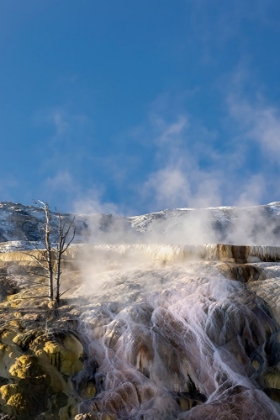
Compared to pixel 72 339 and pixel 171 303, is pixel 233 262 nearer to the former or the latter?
pixel 171 303

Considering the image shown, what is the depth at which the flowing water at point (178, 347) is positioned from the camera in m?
10.4

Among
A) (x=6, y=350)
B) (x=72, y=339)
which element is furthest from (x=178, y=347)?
(x=6, y=350)

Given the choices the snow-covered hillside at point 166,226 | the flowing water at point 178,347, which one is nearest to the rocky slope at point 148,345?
the flowing water at point 178,347

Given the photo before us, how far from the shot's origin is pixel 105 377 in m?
11.3

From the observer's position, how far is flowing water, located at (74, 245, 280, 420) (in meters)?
10.4

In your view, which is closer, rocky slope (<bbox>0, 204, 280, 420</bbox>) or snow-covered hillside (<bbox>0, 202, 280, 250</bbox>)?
rocky slope (<bbox>0, 204, 280, 420</bbox>)

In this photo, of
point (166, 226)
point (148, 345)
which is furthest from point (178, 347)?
point (166, 226)

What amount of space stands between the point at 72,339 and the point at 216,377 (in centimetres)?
399

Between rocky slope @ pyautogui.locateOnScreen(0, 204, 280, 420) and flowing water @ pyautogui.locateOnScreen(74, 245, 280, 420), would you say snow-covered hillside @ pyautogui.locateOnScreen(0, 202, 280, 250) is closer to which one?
rocky slope @ pyautogui.locateOnScreen(0, 204, 280, 420)

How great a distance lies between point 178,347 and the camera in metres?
12.2

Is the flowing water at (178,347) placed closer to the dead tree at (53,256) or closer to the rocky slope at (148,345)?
the rocky slope at (148,345)

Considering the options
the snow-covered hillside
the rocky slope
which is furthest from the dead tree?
the snow-covered hillside

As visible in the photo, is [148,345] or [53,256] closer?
[148,345]

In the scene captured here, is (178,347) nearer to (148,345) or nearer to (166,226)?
(148,345)
